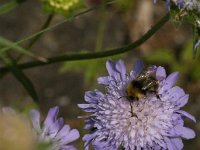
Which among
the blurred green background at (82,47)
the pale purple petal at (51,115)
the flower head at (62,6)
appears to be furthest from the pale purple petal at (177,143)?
the blurred green background at (82,47)

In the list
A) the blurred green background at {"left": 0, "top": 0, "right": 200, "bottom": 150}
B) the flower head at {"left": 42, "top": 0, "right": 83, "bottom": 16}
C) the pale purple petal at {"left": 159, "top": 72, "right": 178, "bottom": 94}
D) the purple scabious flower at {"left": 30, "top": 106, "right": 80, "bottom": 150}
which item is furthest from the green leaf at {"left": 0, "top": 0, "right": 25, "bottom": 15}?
the blurred green background at {"left": 0, "top": 0, "right": 200, "bottom": 150}


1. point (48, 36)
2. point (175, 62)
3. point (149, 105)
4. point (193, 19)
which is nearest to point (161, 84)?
point (149, 105)

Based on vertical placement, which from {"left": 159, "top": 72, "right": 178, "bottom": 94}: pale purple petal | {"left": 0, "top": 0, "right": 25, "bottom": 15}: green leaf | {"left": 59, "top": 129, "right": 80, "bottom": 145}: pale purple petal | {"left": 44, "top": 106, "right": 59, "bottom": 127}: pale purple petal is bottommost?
{"left": 59, "top": 129, "right": 80, "bottom": 145}: pale purple petal

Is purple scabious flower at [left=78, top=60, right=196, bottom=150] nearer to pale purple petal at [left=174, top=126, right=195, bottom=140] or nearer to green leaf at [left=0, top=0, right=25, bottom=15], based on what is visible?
pale purple petal at [left=174, top=126, right=195, bottom=140]

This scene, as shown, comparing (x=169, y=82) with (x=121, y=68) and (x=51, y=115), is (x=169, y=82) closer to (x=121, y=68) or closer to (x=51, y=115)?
(x=121, y=68)

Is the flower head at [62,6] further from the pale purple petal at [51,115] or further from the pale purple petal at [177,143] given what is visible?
the pale purple petal at [177,143]

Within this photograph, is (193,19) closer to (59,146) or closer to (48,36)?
(59,146)

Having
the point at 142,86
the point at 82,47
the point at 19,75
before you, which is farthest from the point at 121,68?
the point at 82,47
